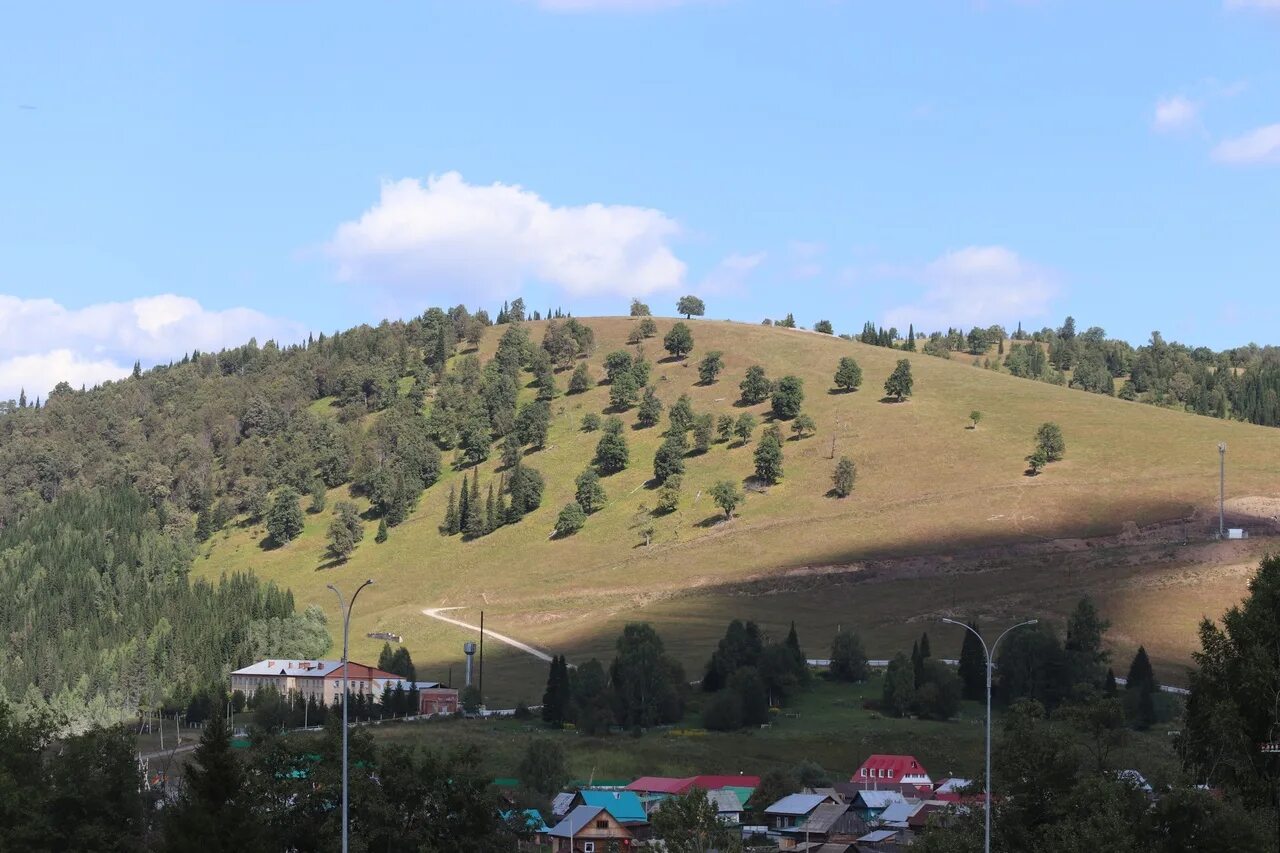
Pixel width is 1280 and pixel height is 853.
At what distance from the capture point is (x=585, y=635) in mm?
183625

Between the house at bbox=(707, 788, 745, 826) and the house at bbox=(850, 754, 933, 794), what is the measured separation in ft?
38.5

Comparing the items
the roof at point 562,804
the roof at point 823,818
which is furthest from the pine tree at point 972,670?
the roof at point 562,804

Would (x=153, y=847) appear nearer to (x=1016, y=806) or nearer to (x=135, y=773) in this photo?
(x=135, y=773)

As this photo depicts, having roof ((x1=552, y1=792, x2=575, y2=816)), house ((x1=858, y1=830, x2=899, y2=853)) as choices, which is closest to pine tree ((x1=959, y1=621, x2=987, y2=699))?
house ((x1=858, y1=830, x2=899, y2=853))

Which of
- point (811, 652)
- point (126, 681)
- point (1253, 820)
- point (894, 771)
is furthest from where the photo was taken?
point (126, 681)

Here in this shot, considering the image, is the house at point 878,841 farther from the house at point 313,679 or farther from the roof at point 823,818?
the house at point 313,679

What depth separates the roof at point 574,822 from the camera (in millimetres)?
98938

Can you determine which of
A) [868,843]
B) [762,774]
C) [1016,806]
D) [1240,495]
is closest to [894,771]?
[762,774]

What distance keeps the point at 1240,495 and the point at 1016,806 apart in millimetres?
138946

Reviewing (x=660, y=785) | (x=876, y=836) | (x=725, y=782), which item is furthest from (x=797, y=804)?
(x=660, y=785)

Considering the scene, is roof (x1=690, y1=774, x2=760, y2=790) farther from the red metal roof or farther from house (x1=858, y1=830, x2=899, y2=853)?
house (x1=858, y1=830, x2=899, y2=853)

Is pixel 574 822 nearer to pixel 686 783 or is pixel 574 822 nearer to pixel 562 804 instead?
pixel 562 804

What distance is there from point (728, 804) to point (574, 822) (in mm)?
12991

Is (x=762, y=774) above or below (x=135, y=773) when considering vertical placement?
below
